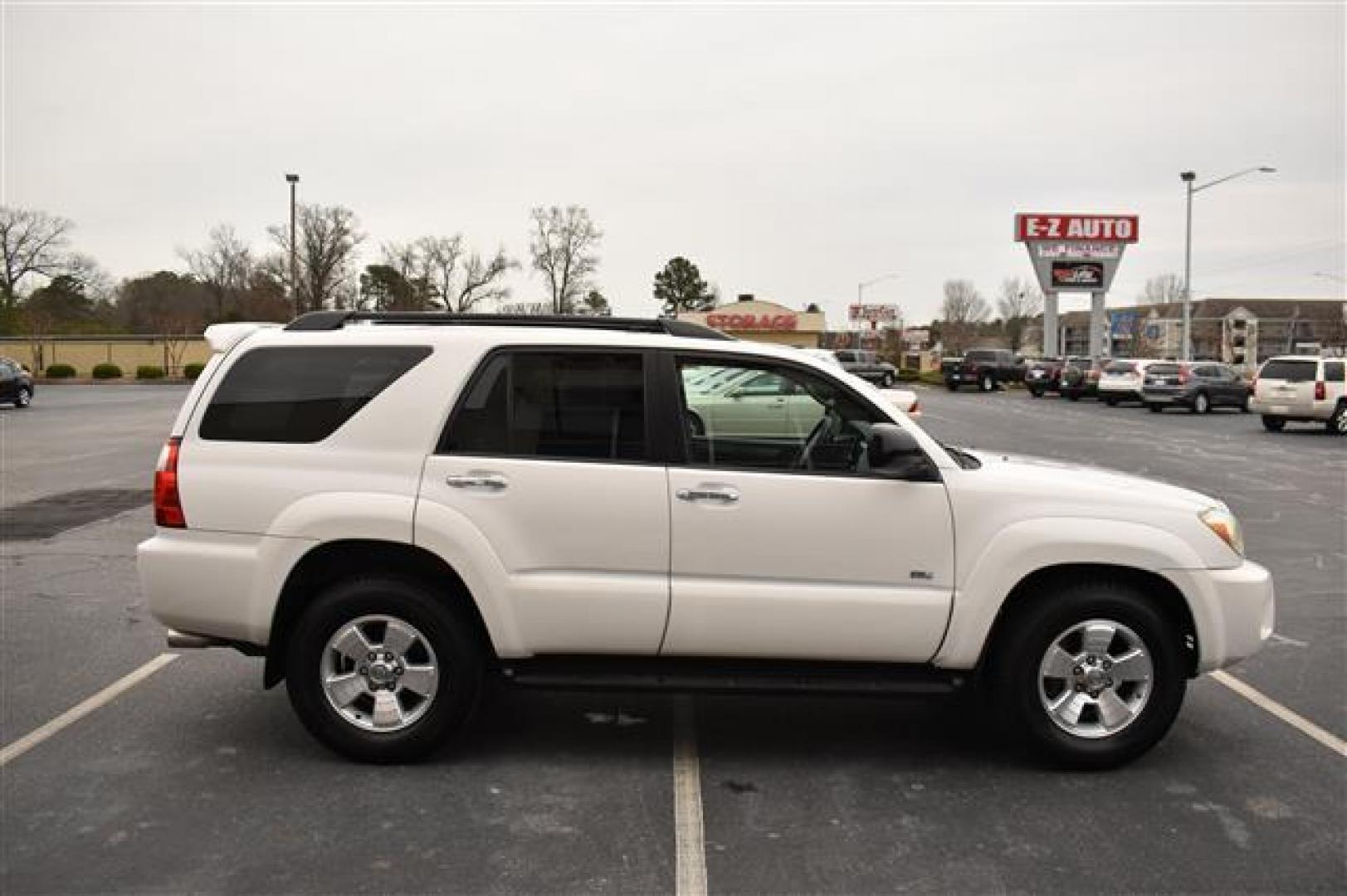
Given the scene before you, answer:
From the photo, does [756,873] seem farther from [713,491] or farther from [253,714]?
[253,714]

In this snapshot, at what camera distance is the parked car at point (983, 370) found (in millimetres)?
54219

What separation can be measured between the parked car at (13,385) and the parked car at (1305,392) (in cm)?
3288

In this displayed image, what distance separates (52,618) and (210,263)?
313 ft

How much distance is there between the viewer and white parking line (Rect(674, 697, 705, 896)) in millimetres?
3666

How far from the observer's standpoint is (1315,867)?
12.4 ft

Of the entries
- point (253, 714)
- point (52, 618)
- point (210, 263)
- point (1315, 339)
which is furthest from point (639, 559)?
point (1315, 339)

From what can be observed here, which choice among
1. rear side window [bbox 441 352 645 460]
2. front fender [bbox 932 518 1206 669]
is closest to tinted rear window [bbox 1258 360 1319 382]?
front fender [bbox 932 518 1206 669]

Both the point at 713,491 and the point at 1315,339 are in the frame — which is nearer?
the point at 713,491

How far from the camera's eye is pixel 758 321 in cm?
9788

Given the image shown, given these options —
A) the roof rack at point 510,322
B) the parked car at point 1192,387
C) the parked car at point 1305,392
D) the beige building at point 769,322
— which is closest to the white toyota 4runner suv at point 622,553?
the roof rack at point 510,322

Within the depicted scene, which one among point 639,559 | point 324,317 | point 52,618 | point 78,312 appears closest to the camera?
point 639,559

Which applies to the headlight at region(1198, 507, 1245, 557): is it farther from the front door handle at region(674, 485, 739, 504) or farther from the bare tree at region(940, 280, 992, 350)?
the bare tree at region(940, 280, 992, 350)

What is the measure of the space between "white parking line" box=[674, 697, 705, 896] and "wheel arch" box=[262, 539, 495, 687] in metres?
0.94

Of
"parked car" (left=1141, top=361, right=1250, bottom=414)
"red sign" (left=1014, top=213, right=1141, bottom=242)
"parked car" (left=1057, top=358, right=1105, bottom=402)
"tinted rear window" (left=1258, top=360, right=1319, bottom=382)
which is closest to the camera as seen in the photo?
"tinted rear window" (left=1258, top=360, right=1319, bottom=382)
